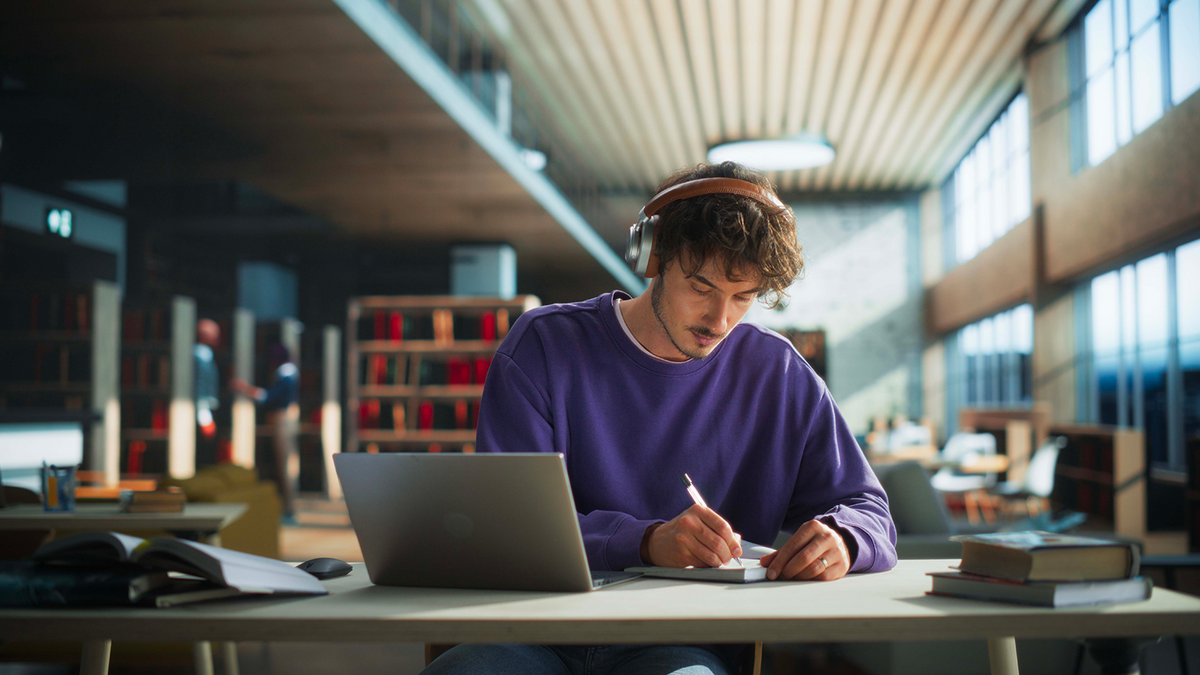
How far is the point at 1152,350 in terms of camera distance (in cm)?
664

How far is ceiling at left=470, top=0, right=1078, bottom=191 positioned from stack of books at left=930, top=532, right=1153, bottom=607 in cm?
607

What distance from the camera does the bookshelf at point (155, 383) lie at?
24.5 ft

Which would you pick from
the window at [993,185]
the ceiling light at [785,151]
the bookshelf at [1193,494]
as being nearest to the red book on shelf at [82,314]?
the ceiling light at [785,151]

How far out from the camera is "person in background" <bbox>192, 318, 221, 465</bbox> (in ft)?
25.5

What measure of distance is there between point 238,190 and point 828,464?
783 cm

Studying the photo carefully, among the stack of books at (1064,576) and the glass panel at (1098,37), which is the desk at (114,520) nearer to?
the stack of books at (1064,576)

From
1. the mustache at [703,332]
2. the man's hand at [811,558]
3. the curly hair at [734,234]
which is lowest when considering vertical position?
the man's hand at [811,558]

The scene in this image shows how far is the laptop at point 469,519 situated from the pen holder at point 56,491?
246cm

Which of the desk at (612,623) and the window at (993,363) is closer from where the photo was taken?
the desk at (612,623)

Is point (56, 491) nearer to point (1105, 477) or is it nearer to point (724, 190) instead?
point (724, 190)

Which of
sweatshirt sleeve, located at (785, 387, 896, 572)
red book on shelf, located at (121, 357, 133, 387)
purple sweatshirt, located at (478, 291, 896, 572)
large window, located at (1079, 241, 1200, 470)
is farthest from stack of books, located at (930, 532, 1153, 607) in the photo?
→ red book on shelf, located at (121, 357, 133, 387)

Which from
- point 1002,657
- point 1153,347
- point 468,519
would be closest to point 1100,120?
point 1153,347

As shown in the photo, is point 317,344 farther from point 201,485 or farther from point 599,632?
point 599,632

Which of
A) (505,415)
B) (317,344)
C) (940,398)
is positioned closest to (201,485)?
(505,415)
